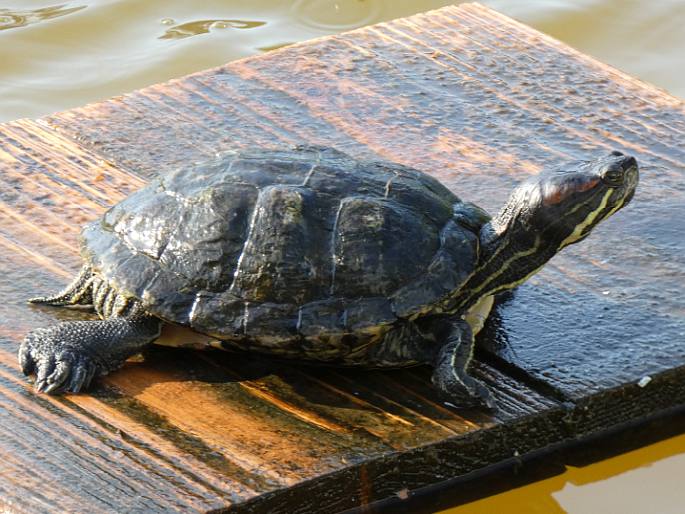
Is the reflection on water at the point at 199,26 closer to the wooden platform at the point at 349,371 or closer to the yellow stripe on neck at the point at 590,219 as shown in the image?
the wooden platform at the point at 349,371

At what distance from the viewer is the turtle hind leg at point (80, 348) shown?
10.8 feet

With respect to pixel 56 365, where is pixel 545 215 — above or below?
above

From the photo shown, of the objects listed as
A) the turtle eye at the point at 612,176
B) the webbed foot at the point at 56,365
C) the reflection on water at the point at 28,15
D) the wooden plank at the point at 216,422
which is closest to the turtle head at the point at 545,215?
the turtle eye at the point at 612,176

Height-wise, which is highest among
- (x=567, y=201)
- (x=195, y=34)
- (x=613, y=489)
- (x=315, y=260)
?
(x=567, y=201)

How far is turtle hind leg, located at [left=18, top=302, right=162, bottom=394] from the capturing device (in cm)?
329

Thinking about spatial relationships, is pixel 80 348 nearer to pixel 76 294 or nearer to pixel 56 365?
pixel 56 365

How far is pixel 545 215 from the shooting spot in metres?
3.47

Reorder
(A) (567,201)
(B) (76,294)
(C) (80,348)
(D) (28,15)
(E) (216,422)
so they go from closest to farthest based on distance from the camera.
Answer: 1. (E) (216,422)
2. (C) (80,348)
3. (A) (567,201)
4. (B) (76,294)
5. (D) (28,15)

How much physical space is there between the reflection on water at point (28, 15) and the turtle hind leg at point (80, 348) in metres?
4.56

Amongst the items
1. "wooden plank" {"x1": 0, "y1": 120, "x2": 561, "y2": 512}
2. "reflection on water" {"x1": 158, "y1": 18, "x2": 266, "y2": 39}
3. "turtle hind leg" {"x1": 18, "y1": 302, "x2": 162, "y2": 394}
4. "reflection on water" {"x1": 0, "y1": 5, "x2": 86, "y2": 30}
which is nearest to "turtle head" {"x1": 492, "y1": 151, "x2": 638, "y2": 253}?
"wooden plank" {"x1": 0, "y1": 120, "x2": 561, "y2": 512}

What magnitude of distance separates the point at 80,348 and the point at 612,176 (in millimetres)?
1593

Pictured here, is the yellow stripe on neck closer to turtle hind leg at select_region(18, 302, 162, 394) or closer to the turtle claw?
turtle hind leg at select_region(18, 302, 162, 394)

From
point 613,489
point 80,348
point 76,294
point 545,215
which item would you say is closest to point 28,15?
point 76,294

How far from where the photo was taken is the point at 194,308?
3275 mm
